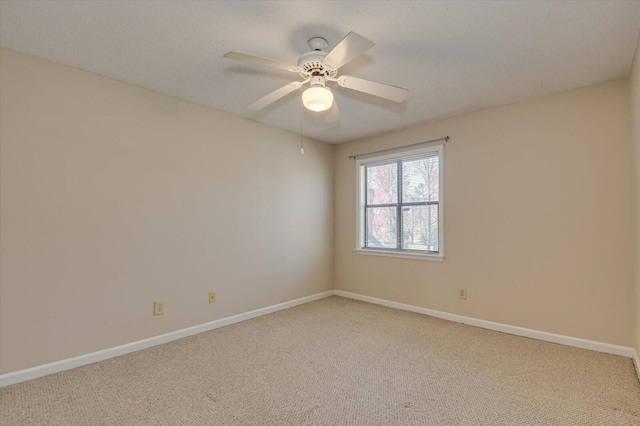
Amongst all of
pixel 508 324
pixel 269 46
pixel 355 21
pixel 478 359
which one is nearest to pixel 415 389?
pixel 478 359

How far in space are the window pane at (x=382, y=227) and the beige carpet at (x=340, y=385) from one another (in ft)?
4.60

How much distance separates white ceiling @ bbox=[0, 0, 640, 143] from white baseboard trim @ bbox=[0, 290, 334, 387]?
7.35 ft

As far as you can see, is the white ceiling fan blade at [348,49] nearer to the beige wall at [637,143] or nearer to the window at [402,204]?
the beige wall at [637,143]

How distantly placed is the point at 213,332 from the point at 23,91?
248 cm

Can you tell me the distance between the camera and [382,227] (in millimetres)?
4320

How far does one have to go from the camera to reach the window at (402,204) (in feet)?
12.5

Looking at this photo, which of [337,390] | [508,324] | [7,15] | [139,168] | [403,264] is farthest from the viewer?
[403,264]

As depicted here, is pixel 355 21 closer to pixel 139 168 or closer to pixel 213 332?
pixel 139 168

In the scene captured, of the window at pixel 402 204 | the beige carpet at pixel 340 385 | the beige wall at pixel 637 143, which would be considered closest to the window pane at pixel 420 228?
the window at pixel 402 204

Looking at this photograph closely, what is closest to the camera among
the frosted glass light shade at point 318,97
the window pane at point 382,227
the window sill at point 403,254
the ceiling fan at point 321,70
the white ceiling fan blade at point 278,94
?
the ceiling fan at point 321,70

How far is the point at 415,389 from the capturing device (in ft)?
6.93

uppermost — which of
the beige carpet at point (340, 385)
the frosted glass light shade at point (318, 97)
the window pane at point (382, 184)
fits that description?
the frosted glass light shade at point (318, 97)

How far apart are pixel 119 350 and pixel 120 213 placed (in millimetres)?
1135

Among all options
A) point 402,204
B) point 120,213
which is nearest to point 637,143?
point 402,204
